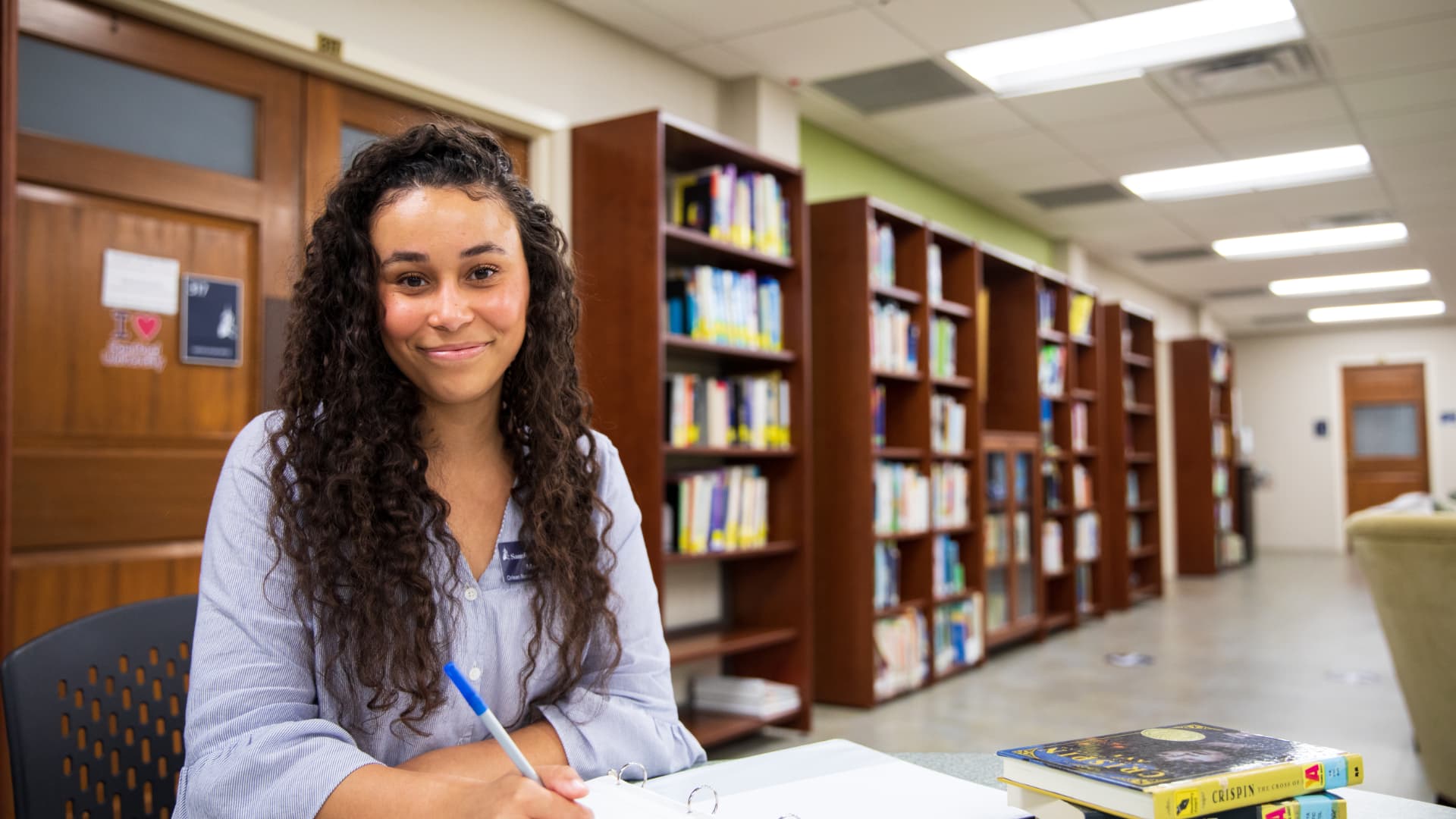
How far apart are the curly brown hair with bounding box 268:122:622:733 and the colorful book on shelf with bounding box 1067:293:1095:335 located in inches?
254

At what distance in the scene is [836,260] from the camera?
5000 millimetres

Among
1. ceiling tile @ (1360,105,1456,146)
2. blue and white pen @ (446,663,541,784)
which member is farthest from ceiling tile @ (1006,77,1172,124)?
blue and white pen @ (446,663,541,784)

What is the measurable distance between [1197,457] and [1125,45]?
672 centimetres

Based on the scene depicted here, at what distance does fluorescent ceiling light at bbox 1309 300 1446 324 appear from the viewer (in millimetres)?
11773

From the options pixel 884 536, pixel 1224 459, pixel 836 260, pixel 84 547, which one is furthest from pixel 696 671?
pixel 1224 459

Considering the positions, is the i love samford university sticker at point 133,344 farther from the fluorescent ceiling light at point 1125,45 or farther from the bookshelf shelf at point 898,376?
the fluorescent ceiling light at point 1125,45

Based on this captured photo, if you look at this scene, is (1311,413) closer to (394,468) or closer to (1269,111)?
Result: (1269,111)

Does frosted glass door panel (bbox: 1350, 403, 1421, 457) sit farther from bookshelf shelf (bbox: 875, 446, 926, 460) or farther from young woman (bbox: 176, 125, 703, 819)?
young woman (bbox: 176, 125, 703, 819)

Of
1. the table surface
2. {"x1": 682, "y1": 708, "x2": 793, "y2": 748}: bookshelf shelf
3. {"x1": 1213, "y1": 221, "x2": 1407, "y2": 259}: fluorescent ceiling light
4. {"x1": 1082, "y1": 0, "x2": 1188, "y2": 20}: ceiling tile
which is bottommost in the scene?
{"x1": 682, "y1": 708, "x2": 793, "y2": 748}: bookshelf shelf

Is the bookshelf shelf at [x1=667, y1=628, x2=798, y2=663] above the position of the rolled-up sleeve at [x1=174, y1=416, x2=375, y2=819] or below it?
below

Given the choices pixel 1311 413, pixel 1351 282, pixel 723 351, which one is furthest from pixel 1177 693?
pixel 1311 413

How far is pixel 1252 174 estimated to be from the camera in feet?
21.9

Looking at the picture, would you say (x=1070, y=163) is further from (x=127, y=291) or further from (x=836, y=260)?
(x=127, y=291)

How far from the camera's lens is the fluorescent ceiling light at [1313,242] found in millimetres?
8141
